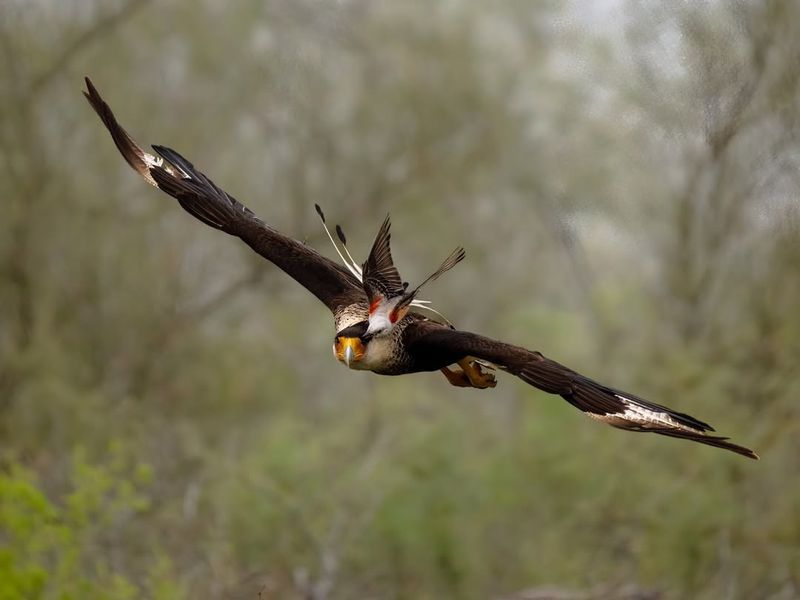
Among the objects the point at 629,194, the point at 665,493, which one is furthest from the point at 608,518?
the point at 629,194

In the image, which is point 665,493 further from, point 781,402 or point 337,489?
point 337,489

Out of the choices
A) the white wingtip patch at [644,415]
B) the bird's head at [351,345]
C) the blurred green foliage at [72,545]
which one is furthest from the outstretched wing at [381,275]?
the blurred green foliage at [72,545]

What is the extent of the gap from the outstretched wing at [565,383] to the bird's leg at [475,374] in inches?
11.2

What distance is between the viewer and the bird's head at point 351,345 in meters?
9.13

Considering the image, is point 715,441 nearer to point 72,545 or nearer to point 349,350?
point 349,350

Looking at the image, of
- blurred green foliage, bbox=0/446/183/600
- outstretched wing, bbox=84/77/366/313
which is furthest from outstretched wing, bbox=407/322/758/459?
blurred green foliage, bbox=0/446/183/600

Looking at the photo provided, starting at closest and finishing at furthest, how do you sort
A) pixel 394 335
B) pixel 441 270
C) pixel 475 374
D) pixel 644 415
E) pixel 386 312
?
pixel 644 415 → pixel 441 270 → pixel 386 312 → pixel 394 335 → pixel 475 374

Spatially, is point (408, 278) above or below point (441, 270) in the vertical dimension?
above

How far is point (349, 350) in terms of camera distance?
911 cm

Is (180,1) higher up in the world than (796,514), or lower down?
higher up

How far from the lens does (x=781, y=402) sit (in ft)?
71.3

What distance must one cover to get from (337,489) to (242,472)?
1.61 metres

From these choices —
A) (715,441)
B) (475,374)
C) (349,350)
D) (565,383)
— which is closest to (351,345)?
(349,350)

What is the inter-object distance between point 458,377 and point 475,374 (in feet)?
0.86
